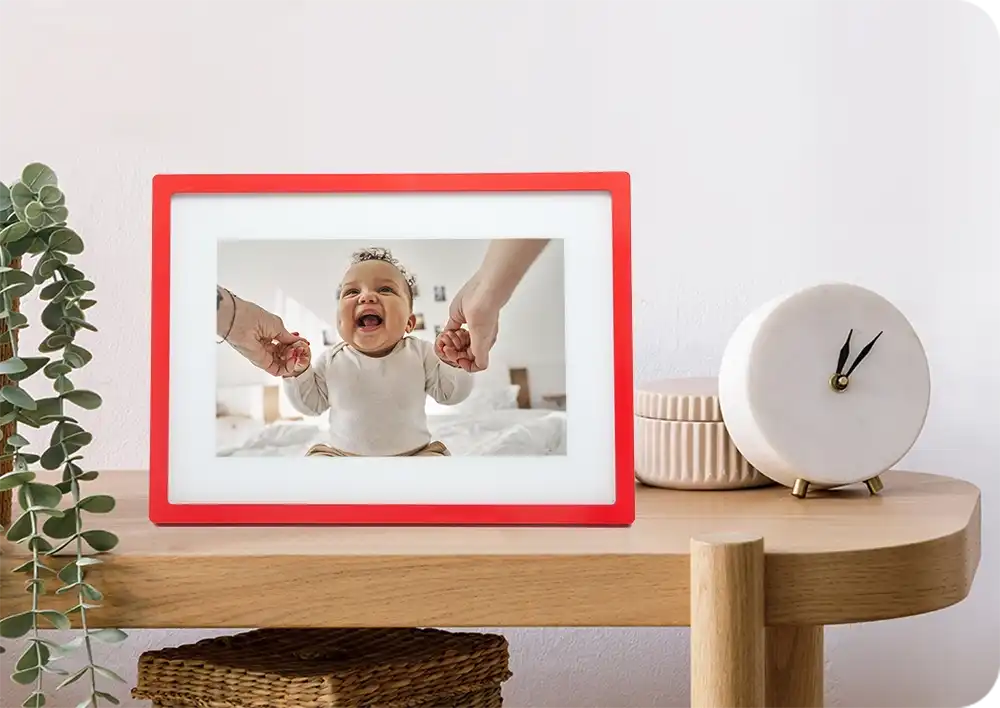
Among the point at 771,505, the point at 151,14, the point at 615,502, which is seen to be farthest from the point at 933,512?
the point at 151,14

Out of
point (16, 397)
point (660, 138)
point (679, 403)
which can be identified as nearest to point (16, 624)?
point (16, 397)

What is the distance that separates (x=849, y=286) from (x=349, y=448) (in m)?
0.39

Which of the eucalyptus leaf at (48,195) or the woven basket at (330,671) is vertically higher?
the eucalyptus leaf at (48,195)

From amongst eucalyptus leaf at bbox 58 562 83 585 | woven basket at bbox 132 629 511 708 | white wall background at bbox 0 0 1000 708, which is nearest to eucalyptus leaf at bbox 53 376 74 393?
eucalyptus leaf at bbox 58 562 83 585

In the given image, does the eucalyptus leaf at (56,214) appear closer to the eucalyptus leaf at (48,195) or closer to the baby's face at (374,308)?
the eucalyptus leaf at (48,195)

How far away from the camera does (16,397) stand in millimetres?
629

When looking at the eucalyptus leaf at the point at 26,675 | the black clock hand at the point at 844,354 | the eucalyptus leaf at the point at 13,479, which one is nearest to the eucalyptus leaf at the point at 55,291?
the eucalyptus leaf at the point at 13,479

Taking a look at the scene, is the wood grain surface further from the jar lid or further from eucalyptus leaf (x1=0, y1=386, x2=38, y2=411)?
the jar lid

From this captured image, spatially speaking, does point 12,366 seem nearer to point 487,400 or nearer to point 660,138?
point 487,400

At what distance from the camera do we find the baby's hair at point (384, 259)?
2.46 ft

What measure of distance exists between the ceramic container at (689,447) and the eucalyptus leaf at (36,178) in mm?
483

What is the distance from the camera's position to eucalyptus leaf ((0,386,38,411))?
0.63m

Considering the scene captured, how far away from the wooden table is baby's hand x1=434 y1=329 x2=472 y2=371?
0.42 feet

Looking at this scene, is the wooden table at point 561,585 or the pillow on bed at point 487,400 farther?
the pillow on bed at point 487,400
